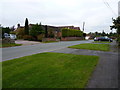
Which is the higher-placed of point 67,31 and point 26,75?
point 67,31

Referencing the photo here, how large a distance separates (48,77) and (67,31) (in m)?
34.5

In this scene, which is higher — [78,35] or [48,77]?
[78,35]

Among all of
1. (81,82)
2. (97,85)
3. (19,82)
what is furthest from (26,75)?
(97,85)

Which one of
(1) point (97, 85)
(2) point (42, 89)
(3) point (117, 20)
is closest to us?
(2) point (42, 89)

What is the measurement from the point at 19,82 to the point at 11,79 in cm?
46

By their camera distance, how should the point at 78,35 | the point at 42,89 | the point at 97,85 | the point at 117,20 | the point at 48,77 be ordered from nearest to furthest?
1. the point at 42,89
2. the point at 97,85
3. the point at 48,77
4. the point at 117,20
5. the point at 78,35

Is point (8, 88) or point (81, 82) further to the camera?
point (81, 82)

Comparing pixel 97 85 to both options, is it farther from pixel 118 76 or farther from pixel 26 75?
pixel 26 75

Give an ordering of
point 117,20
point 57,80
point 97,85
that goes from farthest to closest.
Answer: point 117,20, point 57,80, point 97,85

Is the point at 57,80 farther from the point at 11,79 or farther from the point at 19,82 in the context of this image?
the point at 11,79

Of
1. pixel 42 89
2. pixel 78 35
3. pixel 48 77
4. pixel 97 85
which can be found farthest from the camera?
pixel 78 35

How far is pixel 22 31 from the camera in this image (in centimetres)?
3603

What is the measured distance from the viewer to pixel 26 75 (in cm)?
455

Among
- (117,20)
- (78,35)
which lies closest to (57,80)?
(117,20)
